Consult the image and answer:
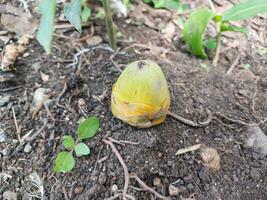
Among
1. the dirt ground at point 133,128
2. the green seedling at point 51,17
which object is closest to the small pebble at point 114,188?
the dirt ground at point 133,128

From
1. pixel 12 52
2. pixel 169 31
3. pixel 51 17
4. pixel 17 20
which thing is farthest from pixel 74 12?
pixel 169 31

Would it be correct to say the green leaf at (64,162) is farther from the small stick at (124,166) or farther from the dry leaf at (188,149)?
the dry leaf at (188,149)

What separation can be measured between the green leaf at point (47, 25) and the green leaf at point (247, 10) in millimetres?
761

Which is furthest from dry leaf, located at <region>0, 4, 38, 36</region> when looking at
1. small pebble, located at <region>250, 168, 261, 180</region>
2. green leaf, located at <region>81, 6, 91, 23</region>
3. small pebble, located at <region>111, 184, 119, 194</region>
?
small pebble, located at <region>250, 168, 261, 180</region>

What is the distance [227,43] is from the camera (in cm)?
178

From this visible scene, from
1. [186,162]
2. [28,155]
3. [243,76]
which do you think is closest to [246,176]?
[186,162]

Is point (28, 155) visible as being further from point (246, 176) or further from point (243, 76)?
point (243, 76)

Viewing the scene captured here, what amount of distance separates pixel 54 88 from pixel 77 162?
13.2 inches

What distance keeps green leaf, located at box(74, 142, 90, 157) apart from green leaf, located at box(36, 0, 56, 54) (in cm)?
38

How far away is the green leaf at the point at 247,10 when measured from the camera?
1.39 meters

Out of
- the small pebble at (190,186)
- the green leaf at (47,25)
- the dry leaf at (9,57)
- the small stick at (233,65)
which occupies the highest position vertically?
the green leaf at (47,25)

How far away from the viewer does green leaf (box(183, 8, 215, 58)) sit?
161 cm

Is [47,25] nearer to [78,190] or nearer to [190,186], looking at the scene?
[78,190]

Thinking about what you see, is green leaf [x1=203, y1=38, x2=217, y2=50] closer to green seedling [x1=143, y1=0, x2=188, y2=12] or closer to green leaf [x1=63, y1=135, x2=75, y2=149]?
green seedling [x1=143, y1=0, x2=188, y2=12]
